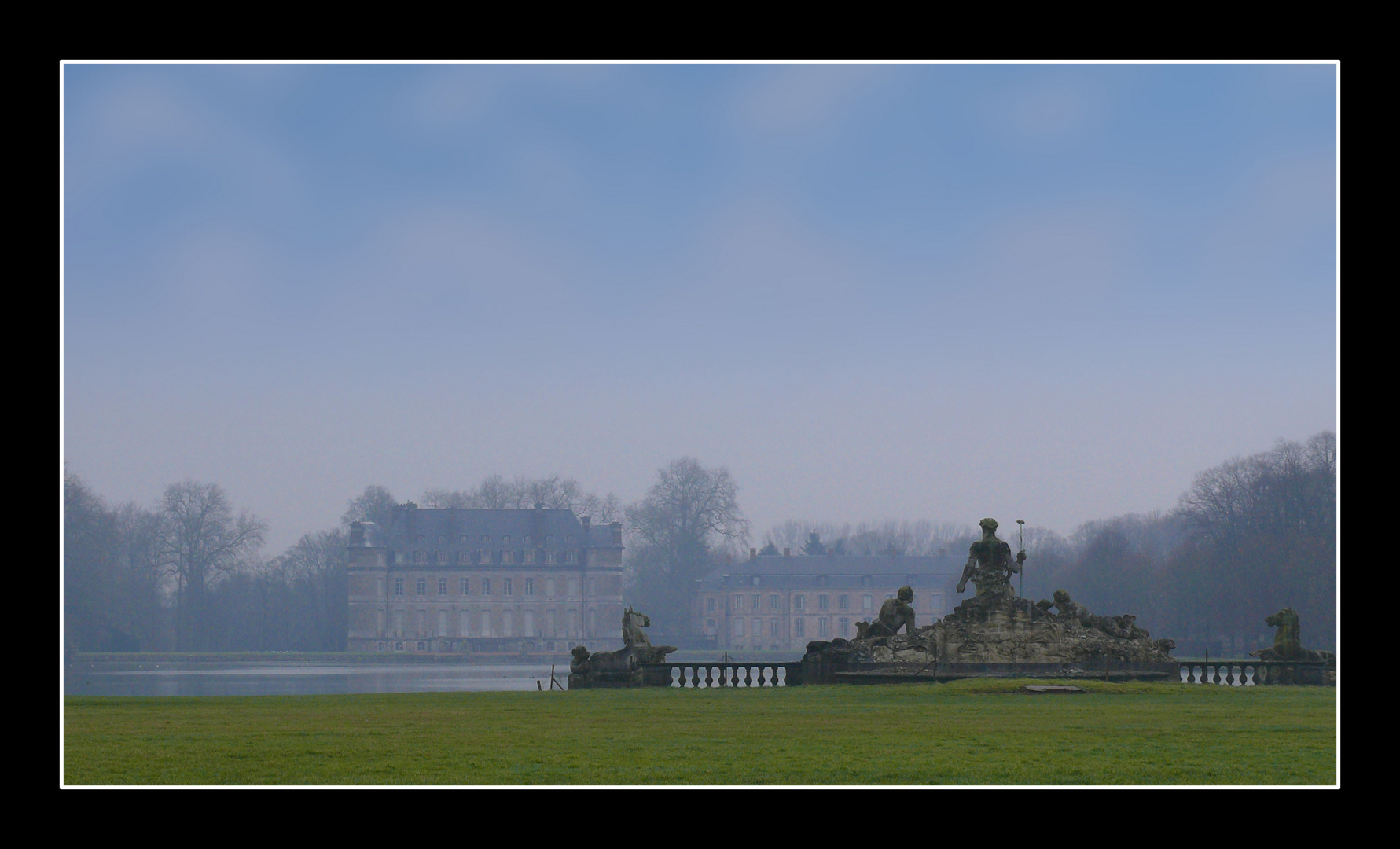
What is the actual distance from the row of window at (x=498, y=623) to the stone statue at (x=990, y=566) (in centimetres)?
9614

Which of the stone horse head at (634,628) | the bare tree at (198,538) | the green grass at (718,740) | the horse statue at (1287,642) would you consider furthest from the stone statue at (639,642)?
the bare tree at (198,538)

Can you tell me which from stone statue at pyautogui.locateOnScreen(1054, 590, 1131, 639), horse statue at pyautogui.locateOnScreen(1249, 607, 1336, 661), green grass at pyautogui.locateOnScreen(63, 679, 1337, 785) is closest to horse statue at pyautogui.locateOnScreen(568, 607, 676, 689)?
green grass at pyautogui.locateOnScreen(63, 679, 1337, 785)

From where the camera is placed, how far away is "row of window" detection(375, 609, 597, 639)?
122 meters

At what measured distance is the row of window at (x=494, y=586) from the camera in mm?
123500

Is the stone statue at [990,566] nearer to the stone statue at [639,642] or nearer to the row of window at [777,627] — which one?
the stone statue at [639,642]

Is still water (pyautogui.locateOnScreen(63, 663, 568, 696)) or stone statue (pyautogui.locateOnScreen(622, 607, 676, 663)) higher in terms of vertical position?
stone statue (pyautogui.locateOnScreen(622, 607, 676, 663))

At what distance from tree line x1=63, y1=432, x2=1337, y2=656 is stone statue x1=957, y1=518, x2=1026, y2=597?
13.1 meters

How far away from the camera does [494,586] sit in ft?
411

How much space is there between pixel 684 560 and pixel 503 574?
23903 millimetres

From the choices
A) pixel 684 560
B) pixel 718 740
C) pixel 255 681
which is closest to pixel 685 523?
pixel 684 560

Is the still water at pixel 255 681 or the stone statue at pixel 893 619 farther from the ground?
the stone statue at pixel 893 619

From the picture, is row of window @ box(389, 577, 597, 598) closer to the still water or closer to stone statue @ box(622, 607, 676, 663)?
the still water

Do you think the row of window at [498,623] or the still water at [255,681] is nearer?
the still water at [255,681]

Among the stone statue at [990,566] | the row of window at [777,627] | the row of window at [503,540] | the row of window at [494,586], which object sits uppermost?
the stone statue at [990,566]
